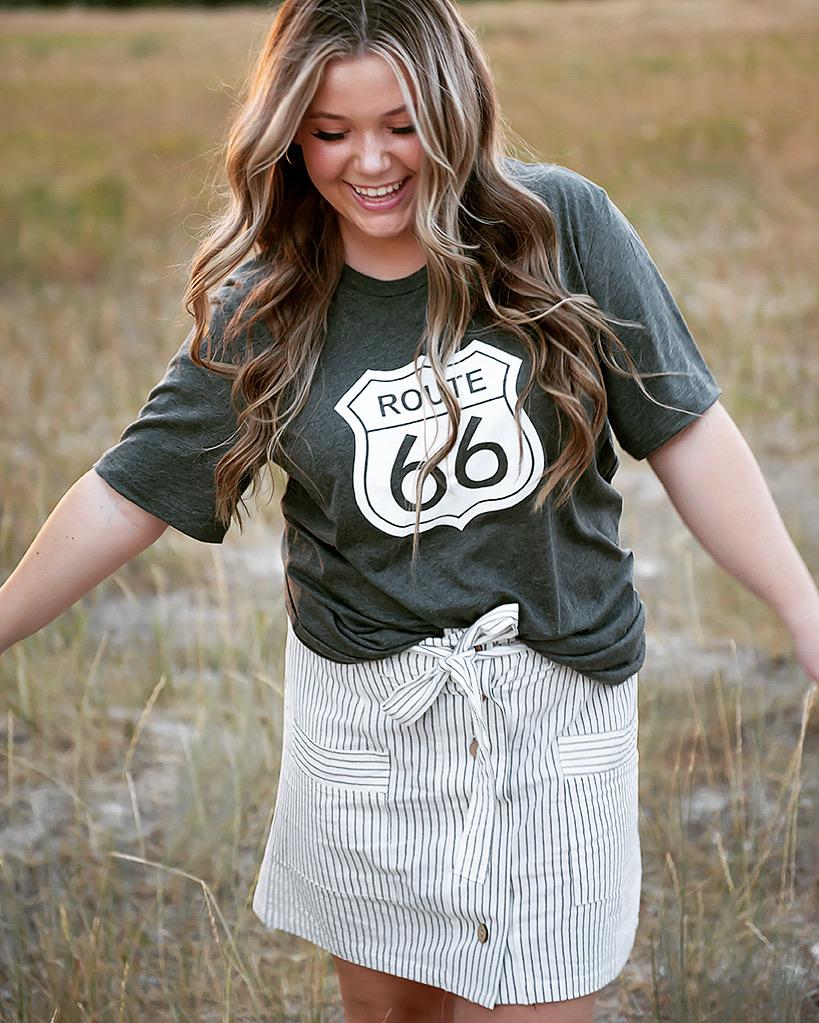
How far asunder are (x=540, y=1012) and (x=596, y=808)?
25 cm

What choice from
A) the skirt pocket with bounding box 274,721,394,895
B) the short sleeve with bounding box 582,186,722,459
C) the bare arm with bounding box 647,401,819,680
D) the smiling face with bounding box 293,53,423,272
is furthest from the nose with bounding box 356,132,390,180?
the skirt pocket with bounding box 274,721,394,895

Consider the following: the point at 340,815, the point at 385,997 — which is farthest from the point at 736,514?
the point at 385,997

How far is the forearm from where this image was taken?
5.28 feet

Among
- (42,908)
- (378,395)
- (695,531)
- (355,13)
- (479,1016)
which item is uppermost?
(355,13)

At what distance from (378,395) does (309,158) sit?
29 cm

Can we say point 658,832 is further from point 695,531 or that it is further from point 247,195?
point 247,195

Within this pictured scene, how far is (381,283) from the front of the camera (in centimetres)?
156

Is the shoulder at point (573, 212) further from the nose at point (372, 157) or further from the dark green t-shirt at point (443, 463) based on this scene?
the nose at point (372, 157)

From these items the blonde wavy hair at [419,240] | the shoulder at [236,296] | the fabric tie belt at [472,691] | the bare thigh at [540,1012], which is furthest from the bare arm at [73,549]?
the bare thigh at [540,1012]

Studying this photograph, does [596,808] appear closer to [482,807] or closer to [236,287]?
[482,807]

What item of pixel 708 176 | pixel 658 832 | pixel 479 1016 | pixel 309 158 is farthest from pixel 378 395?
pixel 708 176

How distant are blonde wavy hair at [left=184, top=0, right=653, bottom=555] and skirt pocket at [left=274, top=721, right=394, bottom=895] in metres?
0.35

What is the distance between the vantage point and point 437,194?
1.48 meters

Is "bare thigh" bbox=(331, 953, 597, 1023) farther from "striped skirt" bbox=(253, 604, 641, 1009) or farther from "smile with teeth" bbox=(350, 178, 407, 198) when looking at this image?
"smile with teeth" bbox=(350, 178, 407, 198)
